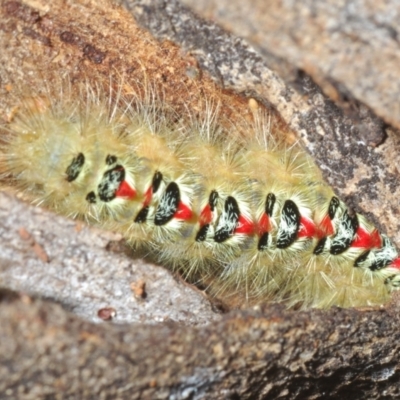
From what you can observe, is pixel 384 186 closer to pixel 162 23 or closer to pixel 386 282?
pixel 386 282

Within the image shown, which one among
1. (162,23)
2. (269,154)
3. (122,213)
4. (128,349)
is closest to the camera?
(128,349)

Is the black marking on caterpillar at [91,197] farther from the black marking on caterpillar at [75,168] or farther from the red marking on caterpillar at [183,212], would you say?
the red marking on caterpillar at [183,212]

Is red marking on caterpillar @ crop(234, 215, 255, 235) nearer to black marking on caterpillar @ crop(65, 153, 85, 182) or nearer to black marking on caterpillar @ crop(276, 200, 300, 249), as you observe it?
black marking on caterpillar @ crop(276, 200, 300, 249)

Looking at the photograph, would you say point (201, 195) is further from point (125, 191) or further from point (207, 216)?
point (125, 191)

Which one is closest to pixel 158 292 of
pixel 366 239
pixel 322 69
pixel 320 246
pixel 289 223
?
pixel 289 223

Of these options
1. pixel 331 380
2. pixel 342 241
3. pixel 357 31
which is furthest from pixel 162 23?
pixel 331 380

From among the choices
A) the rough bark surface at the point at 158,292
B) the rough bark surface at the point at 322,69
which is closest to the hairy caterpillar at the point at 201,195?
the rough bark surface at the point at 158,292
